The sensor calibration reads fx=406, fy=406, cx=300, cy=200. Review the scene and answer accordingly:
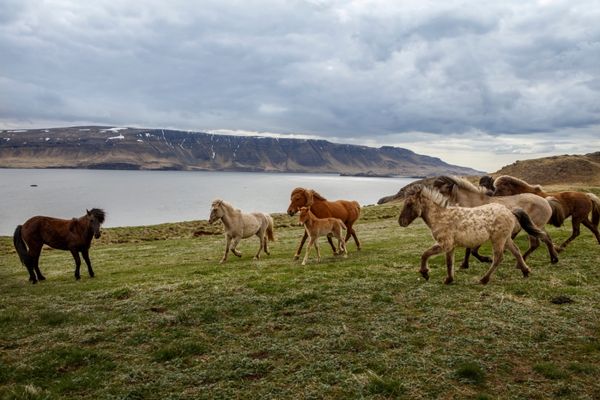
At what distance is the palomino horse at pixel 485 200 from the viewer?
1473 centimetres

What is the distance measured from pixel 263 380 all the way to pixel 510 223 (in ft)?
28.3

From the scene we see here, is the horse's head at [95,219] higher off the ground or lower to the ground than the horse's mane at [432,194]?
lower

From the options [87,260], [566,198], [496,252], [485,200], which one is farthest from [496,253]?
[87,260]

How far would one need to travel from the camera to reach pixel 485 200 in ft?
49.1

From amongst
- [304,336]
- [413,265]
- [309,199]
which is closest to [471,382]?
[304,336]

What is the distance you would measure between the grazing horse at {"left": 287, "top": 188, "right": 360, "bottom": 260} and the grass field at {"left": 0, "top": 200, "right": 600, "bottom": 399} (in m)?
4.49

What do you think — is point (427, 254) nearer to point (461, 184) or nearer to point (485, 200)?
point (461, 184)

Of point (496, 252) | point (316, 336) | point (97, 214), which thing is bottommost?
point (316, 336)

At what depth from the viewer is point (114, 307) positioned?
12305mm

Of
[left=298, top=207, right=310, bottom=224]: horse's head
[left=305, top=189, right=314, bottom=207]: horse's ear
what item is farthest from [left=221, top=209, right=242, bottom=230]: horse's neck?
[left=298, top=207, right=310, bottom=224]: horse's head

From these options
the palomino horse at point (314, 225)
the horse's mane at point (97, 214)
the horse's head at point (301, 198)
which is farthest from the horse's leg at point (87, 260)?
the palomino horse at point (314, 225)

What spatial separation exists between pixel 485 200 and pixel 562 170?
97613 millimetres

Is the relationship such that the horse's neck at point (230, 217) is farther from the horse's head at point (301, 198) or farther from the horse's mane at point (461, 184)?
the horse's mane at point (461, 184)

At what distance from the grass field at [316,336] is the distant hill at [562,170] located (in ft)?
293
